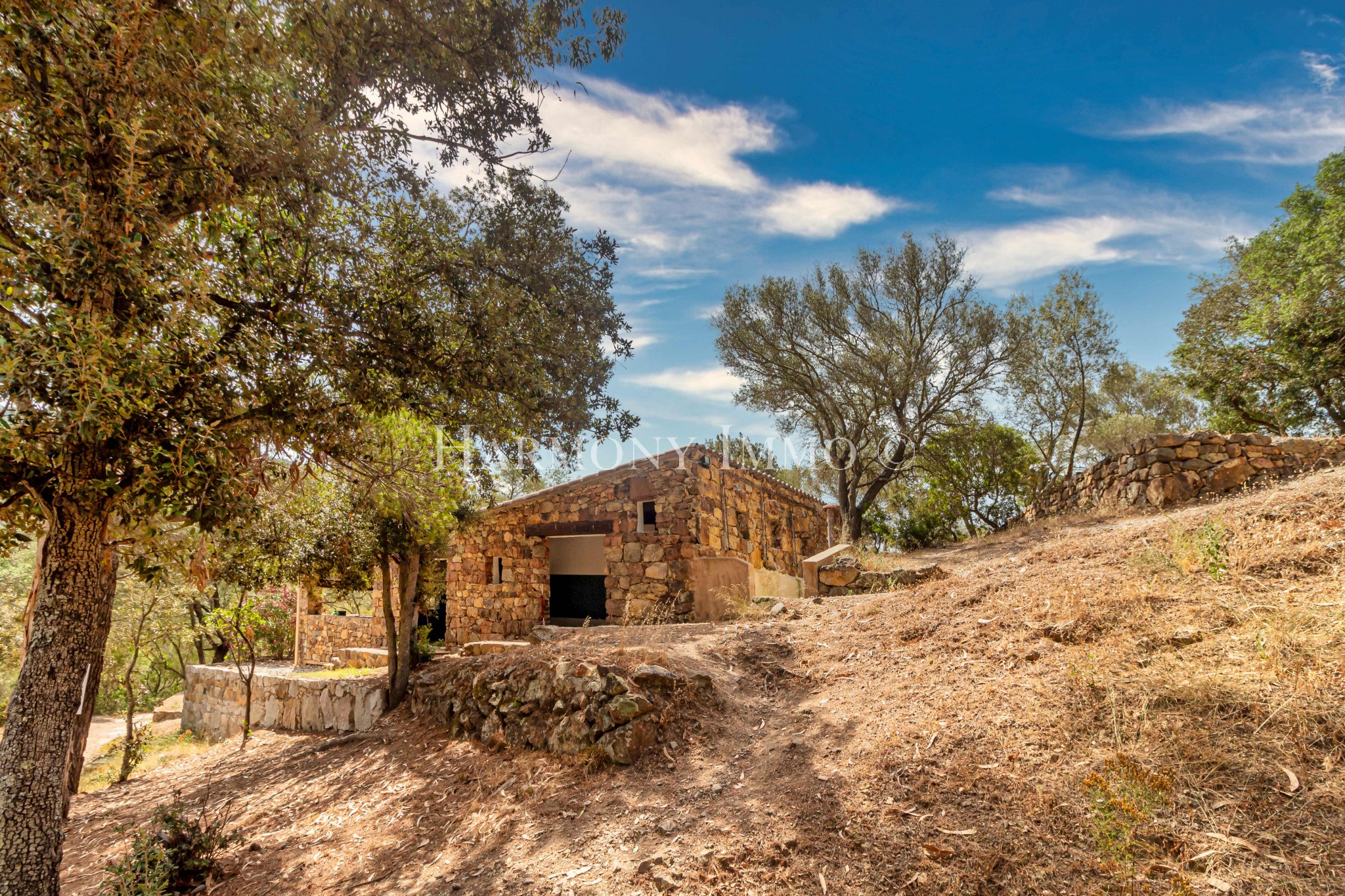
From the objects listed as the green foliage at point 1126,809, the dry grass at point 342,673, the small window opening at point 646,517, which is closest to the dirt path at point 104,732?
the dry grass at point 342,673

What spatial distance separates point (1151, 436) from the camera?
1094 centimetres

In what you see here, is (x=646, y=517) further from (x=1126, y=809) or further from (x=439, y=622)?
(x=1126, y=809)

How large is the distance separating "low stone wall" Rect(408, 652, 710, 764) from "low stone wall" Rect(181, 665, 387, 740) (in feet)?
6.62

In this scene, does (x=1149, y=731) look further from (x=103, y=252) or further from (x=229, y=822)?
(x=229, y=822)

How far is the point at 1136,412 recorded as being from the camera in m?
22.9

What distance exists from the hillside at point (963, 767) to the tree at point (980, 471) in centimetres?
984

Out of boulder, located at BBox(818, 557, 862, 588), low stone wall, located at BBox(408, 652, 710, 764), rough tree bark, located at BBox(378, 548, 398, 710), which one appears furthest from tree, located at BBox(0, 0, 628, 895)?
boulder, located at BBox(818, 557, 862, 588)

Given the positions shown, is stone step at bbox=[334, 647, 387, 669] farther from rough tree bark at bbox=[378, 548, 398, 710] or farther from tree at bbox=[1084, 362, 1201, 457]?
tree at bbox=[1084, 362, 1201, 457]

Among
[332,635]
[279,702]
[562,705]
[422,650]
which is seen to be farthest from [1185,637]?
[332,635]

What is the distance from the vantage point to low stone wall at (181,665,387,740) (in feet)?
29.2

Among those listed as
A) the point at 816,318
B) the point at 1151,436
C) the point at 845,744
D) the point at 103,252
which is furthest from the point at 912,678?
the point at 816,318

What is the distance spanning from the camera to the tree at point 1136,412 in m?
20.7

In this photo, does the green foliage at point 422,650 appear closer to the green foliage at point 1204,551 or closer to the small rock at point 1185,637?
the small rock at point 1185,637

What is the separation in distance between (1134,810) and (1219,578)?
2.85 meters
